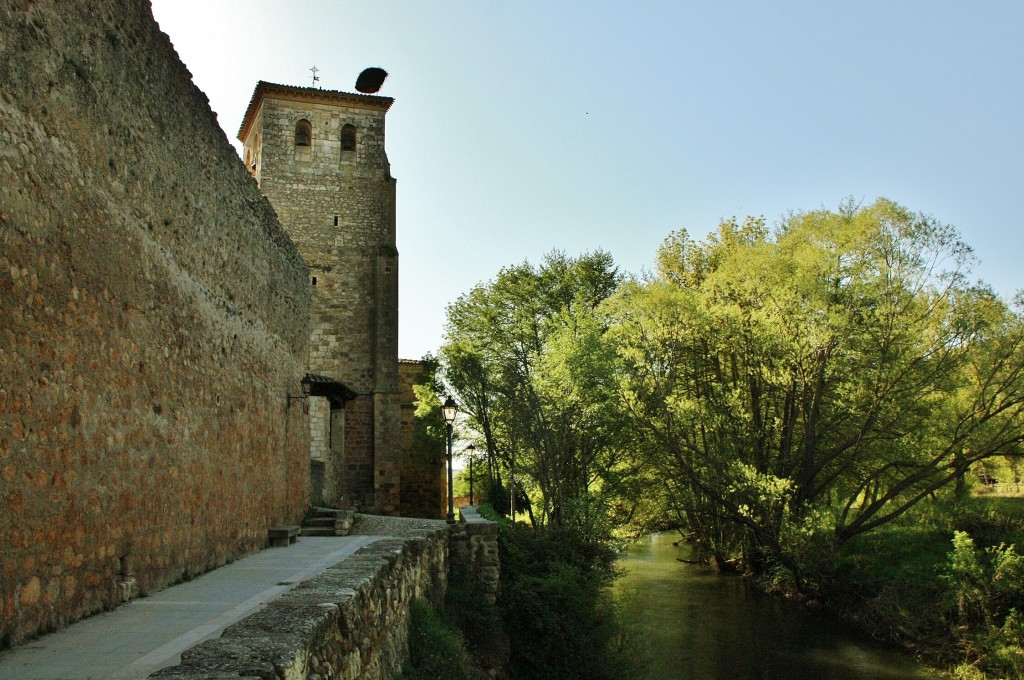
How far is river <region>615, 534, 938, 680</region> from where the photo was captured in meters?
14.0

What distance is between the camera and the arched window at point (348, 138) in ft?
90.5

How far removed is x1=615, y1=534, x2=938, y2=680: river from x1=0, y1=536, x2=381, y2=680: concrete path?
7996 millimetres

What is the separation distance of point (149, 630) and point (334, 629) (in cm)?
184

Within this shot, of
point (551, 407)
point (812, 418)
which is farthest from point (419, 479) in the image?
point (812, 418)

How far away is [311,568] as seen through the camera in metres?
8.42

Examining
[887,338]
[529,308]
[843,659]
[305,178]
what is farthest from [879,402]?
[305,178]

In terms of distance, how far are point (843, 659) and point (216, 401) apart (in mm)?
11992

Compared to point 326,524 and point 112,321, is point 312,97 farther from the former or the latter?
point 112,321

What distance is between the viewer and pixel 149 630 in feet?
17.5

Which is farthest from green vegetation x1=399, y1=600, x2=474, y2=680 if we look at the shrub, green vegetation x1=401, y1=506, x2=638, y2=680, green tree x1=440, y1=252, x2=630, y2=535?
the shrub

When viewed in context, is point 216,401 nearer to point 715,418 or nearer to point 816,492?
point 715,418

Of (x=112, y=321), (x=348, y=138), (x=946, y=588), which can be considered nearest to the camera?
(x=112, y=321)

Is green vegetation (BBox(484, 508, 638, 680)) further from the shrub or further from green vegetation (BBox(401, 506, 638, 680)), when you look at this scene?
the shrub

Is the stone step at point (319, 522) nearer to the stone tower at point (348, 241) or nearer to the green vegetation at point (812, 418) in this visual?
the green vegetation at point (812, 418)
